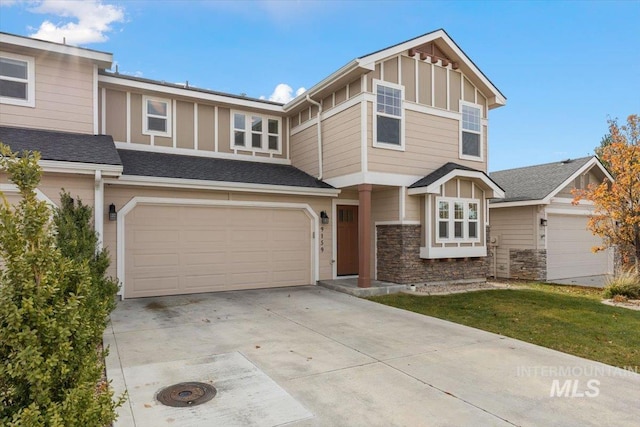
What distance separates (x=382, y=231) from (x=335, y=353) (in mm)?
6721

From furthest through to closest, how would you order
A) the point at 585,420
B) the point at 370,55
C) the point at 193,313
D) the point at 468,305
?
the point at 370,55 < the point at 468,305 < the point at 193,313 < the point at 585,420

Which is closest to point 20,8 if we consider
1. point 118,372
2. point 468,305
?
point 118,372

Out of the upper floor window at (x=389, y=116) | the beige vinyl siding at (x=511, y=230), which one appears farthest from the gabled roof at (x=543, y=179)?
the upper floor window at (x=389, y=116)

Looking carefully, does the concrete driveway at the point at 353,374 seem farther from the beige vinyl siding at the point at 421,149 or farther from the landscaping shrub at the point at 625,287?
the landscaping shrub at the point at 625,287

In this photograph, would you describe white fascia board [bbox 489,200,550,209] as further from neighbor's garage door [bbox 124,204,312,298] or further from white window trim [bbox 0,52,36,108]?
white window trim [bbox 0,52,36,108]

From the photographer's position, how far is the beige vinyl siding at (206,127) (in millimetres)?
12166

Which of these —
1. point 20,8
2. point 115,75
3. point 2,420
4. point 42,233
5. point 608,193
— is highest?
point 20,8

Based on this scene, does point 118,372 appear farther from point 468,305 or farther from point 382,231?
point 382,231

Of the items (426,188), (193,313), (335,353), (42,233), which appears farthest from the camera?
(426,188)

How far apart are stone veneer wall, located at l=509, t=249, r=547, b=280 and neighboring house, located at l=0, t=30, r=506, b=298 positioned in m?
3.07

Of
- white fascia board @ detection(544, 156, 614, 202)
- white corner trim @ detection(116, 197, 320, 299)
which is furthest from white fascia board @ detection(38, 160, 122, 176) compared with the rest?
white fascia board @ detection(544, 156, 614, 202)

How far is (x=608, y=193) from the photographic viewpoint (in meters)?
11.4

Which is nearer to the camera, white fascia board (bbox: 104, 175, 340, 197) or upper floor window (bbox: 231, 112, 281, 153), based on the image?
white fascia board (bbox: 104, 175, 340, 197)

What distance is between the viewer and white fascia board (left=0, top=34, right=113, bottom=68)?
352 inches
